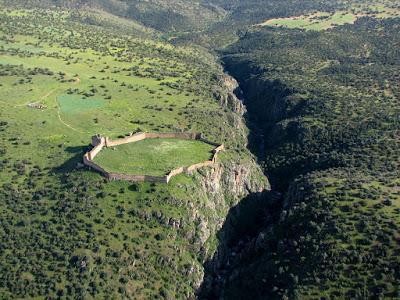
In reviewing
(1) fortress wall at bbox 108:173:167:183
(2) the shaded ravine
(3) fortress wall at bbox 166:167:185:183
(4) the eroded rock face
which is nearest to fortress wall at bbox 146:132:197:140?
(4) the eroded rock face

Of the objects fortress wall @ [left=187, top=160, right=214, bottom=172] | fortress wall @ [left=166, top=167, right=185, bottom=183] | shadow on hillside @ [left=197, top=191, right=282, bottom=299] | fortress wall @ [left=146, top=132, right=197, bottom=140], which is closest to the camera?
shadow on hillside @ [left=197, top=191, right=282, bottom=299]

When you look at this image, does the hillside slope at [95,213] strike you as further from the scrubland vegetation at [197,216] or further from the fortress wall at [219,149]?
the fortress wall at [219,149]

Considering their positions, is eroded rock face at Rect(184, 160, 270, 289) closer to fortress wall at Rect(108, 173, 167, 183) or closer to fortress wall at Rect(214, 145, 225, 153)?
fortress wall at Rect(214, 145, 225, 153)

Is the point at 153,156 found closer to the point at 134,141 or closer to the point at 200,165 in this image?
the point at 134,141

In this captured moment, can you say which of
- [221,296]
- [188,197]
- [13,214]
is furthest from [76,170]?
[221,296]

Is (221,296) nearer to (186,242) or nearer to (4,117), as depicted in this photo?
(186,242)

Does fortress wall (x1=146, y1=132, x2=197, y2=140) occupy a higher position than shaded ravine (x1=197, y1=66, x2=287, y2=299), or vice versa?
fortress wall (x1=146, y1=132, x2=197, y2=140)
